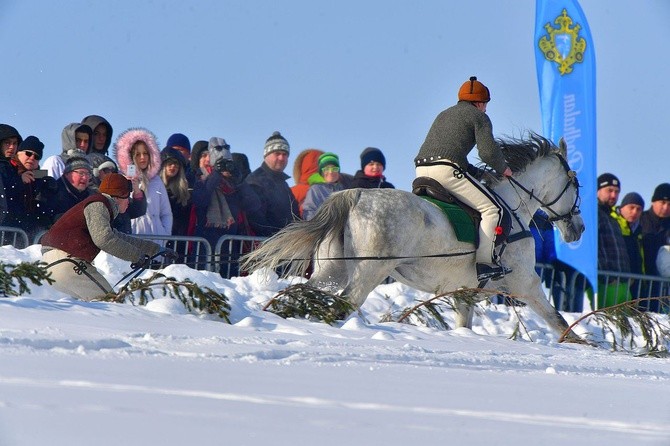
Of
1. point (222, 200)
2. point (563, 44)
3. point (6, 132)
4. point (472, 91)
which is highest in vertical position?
point (563, 44)

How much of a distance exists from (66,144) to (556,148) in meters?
4.71

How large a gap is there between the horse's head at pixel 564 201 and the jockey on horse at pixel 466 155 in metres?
1.33

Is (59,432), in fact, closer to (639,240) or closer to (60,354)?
(60,354)

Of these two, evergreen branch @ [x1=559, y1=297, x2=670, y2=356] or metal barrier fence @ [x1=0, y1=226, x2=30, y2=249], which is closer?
evergreen branch @ [x1=559, y1=297, x2=670, y2=356]

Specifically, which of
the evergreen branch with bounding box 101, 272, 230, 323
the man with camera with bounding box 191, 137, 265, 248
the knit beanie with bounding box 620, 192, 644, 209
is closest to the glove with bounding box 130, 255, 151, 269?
the evergreen branch with bounding box 101, 272, 230, 323

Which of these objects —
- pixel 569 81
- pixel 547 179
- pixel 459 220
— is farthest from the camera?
pixel 569 81

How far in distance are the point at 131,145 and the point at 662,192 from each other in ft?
23.9

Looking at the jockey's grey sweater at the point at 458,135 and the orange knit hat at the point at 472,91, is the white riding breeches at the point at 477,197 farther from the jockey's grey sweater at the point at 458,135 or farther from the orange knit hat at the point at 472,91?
the orange knit hat at the point at 472,91

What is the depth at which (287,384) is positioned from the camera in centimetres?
467

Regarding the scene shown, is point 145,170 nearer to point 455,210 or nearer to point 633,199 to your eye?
point 455,210

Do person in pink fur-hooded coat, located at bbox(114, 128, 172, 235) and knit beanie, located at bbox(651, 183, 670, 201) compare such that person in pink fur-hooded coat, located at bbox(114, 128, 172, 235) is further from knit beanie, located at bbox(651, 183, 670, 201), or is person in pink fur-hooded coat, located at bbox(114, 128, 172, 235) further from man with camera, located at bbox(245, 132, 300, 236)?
knit beanie, located at bbox(651, 183, 670, 201)

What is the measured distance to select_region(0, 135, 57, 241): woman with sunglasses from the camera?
10328 millimetres

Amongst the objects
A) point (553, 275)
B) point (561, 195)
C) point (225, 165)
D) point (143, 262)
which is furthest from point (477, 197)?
point (553, 275)

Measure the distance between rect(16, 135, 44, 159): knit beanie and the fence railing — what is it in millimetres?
716
